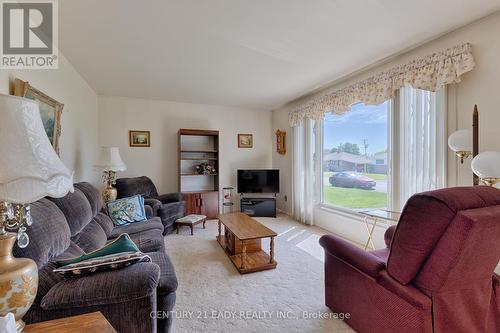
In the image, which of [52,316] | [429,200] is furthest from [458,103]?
[52,316]

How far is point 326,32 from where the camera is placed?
7.44 feet

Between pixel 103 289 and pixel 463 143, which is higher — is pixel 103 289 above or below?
below

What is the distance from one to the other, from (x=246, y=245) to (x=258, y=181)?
2364 millimetres

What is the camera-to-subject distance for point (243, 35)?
2320 millimetres

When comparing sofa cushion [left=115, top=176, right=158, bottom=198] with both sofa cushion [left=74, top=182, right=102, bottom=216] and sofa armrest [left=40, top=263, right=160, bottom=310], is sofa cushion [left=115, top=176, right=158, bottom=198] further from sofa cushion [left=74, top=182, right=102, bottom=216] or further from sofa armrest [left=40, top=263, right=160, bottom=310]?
sofa armrest [left=40, top=263, right=160, bottom=310]

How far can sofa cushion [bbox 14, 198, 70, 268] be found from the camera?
51.1 inches

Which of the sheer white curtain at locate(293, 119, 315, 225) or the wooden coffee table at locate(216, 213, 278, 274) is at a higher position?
the sheer white curtain at locate(293, 119, 315, 225)

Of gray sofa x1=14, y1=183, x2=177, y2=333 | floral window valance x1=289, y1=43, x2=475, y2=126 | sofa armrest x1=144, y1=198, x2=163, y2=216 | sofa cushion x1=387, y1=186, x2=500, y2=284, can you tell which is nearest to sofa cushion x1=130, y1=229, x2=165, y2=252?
gray sofa x1=14, y1=183, x2=177, y2=333

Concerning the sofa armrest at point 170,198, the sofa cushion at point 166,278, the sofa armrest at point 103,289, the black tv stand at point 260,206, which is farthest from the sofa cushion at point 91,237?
the black tv stand at point 260,206

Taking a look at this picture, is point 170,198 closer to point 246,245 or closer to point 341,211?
point 246,245

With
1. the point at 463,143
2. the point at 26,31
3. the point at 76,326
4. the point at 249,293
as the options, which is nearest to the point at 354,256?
the point at 249,293

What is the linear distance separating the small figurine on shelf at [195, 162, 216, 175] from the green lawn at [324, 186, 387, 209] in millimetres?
2391

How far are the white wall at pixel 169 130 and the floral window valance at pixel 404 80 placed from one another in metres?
1.90

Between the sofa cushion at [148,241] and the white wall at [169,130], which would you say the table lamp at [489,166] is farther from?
the white wall at [169,130]
